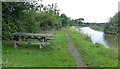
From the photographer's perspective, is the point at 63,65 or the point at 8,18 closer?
the point at 63,65

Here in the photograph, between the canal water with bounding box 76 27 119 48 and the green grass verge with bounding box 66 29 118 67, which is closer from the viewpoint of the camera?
the green grass verge with bounding box 66 29 118 67

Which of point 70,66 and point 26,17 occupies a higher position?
point 26,17

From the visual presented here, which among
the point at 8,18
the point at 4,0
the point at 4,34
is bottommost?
the point at 4,34

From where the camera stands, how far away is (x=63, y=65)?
435 centimetres

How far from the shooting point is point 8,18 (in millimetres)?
7652

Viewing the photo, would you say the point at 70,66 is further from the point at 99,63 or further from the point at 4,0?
the point at 4,0

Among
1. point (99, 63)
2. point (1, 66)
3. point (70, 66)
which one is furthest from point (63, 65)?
point (1, 66)

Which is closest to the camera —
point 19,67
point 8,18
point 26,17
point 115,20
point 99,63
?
point 19,67

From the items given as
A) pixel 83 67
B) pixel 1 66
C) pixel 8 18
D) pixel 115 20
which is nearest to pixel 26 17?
pixel 8 18

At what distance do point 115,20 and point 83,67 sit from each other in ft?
92.8

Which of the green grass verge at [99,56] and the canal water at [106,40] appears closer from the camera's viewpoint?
the green grass verge at [99,56]

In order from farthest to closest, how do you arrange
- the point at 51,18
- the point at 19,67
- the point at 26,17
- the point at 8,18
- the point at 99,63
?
the point at 51,18 → the point at 26,17 → the point at 8,18 → the point at 99,63 → the point at 19,67

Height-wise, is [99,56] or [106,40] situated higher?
[99,56]

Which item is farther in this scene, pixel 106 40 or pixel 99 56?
pixel 106 40
